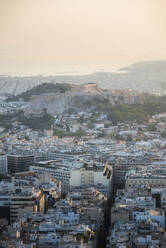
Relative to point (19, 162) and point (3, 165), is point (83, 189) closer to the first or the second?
point (3, 165)

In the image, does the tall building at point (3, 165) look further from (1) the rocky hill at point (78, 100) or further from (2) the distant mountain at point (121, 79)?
(2) the distant mountain at point (121, 79)

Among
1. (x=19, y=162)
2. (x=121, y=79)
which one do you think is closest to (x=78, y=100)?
(x=19, y=162)

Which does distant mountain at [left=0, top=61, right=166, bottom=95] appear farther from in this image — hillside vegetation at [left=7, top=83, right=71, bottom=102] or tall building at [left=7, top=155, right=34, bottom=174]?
tall building at [left=7, top=155, right=34, bottom=174]

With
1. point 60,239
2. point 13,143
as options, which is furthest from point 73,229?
point 13,143

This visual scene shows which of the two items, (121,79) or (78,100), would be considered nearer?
(78,100)

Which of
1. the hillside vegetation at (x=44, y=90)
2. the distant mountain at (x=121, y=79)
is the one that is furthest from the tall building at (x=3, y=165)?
the distant mountain at (x=121, y=79)
